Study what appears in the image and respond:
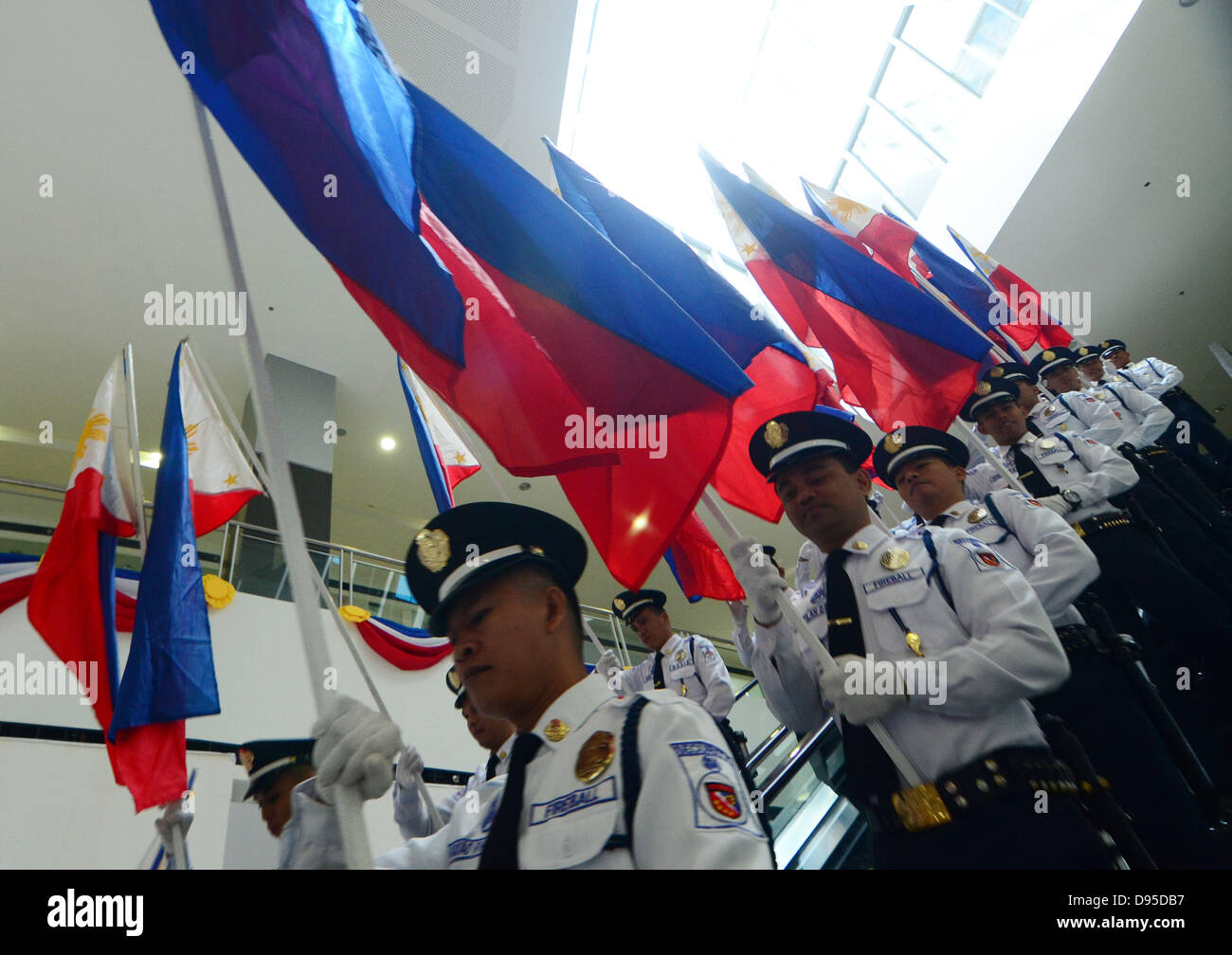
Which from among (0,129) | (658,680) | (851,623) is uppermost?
(0,129)

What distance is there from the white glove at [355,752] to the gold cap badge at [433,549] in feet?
1.37

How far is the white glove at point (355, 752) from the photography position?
1142mm

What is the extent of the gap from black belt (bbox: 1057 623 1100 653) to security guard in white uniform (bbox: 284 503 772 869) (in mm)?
1599

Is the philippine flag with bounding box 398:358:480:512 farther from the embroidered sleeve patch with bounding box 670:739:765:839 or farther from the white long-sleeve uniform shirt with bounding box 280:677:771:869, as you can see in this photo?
the embroidered sleeve patch with bounding box 670:739:765:839

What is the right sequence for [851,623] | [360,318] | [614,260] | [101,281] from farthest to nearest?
[360,318] → [101,281] → [614,260] → [851,623]

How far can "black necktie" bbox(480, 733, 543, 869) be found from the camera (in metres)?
1.16

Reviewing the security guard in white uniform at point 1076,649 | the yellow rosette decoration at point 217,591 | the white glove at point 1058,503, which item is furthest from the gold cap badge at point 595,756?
the yellow rosette decoration at point 217,591

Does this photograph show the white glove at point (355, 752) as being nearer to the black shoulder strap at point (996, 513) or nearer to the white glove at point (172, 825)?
the white glove at point (172, 825)

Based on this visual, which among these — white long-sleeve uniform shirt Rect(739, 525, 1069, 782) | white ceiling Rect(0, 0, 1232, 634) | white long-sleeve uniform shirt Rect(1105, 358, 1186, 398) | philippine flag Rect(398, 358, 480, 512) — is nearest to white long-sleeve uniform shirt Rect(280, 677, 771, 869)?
white long-sleeve uniform shirt Rect(739, 525, 1069, 782)

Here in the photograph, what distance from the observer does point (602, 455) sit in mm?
1980
